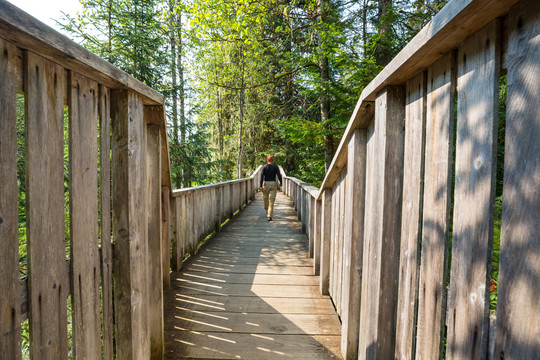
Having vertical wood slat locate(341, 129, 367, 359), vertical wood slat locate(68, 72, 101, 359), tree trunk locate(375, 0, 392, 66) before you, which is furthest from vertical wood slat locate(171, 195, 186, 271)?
tree trunk locate(375, 0, 392, 66)

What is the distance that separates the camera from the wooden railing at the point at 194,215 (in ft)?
13.3

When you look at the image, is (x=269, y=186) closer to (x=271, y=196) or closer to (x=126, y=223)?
(x=271, y=196)

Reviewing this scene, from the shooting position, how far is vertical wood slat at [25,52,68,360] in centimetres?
114

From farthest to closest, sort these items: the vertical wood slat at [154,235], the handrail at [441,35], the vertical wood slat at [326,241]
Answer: the vertical wood slat at [326,241]
the vertical wood slat at [154,235]
the handrail at [441,35]

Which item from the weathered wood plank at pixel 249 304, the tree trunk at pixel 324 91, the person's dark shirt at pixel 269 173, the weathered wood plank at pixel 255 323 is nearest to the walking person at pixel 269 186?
the person's dark shirt at pixel 269 173

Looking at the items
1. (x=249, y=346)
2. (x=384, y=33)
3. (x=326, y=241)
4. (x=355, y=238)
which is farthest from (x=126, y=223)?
(x=384, y=33)

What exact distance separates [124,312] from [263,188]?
647 centimetres

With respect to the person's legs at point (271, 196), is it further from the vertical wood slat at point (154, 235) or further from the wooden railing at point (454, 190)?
the wooden railing at point (454, 190)

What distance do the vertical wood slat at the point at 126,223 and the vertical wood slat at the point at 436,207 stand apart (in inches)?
65.2

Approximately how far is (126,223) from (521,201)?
1903mm

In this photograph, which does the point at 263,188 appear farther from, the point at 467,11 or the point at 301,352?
the point at 467,11

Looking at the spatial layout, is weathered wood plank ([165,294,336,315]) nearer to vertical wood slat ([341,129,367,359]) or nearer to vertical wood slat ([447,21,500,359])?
vertical wood slat ([341,129,367,359])

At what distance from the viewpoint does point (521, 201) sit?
0.80 m

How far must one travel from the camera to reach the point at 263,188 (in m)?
8.23
